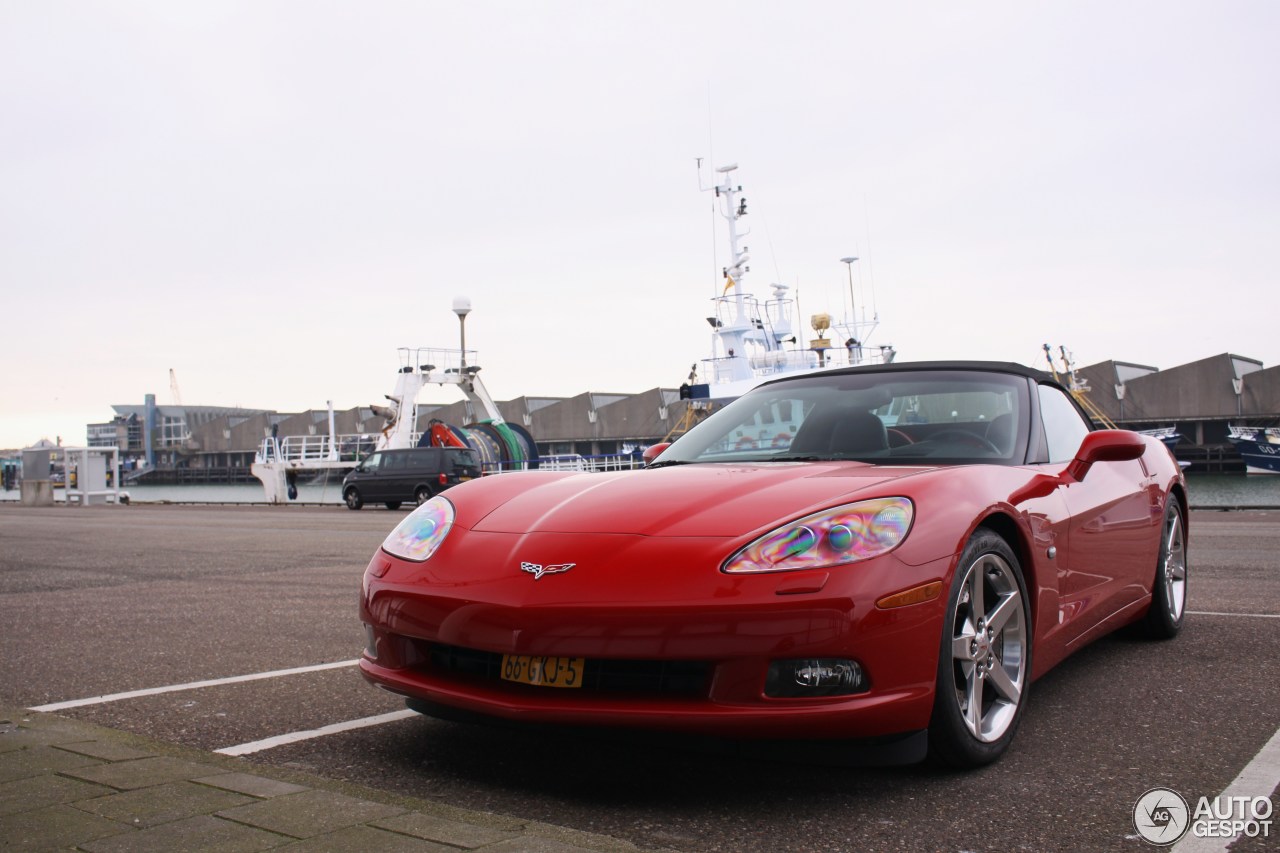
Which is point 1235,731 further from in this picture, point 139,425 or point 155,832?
point 139,425

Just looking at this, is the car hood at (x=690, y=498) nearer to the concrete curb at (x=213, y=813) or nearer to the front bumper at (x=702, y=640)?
the front bumper at (x=702, y=640)

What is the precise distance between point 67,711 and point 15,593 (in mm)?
5122

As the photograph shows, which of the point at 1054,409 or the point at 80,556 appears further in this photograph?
the point at 80,556

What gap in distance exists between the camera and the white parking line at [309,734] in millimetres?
3359

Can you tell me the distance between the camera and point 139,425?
113m

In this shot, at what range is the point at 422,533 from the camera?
3.45 meters

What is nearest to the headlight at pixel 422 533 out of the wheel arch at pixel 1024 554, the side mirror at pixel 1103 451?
the wheel arch at pixel 1024 554

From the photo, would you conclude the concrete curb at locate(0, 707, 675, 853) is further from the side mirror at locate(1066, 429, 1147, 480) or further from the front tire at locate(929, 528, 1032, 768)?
the side mirror at locate(1066, 429, 1147, 480)

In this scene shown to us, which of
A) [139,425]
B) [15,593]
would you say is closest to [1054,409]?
[15,593]

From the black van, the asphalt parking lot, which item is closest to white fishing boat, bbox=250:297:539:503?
the black van

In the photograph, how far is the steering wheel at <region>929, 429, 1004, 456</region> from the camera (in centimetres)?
379

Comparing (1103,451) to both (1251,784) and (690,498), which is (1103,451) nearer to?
(1251,784)

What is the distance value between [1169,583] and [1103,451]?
1492mm

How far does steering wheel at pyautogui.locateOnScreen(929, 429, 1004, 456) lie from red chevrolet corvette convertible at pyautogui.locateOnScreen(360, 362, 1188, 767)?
11mm
